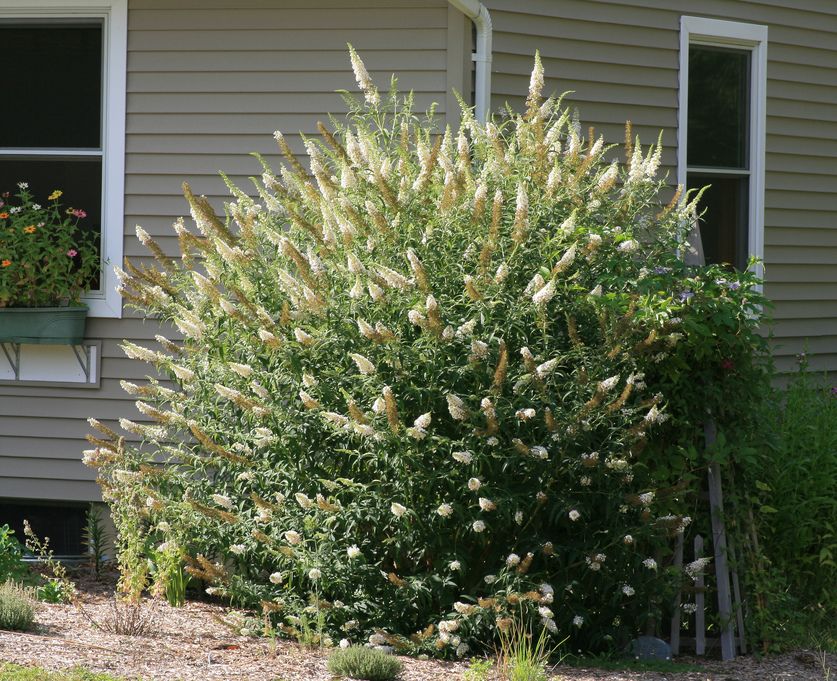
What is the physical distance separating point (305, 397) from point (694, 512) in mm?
1994

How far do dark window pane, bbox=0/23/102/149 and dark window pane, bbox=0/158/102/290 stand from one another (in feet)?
0.34

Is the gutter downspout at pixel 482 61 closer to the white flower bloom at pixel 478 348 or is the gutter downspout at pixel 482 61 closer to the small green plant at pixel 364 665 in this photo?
the white flower bloom at pixel 478 348

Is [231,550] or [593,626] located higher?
[231,550]

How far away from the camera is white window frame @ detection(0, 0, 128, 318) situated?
259 inches

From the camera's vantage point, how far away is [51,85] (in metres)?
6.84

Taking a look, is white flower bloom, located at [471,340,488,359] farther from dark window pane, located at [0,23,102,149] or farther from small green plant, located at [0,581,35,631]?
dark window pane, located at [0,23,102,149]

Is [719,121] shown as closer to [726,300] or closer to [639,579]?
[726,300]

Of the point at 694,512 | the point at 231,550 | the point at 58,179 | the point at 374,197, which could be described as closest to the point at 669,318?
the point at 694,512

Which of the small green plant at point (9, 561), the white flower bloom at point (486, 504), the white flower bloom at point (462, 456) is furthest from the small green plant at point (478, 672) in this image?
the small green plant at point (9, 561)

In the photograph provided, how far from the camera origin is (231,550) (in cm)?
496

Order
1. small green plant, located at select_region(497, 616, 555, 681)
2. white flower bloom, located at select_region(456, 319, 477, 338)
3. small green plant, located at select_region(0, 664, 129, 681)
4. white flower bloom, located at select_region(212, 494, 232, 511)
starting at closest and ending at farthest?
small green plant, located at select_region(0, 664, 129, 681) < small green plant, located at select_region(497, 616, 555, 681) < white flower bloom, located at select_region(456, 319, 477, 338) < white flower bloom, located at select_region(212, 494, 232, 511)

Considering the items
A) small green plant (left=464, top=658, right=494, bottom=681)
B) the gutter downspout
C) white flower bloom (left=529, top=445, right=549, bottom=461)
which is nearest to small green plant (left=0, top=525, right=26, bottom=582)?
small green plant (left=464, top=658, right=494, bottom=681)

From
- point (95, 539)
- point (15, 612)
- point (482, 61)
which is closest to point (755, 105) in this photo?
point (482, 61)

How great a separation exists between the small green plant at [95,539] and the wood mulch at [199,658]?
0.89 meters
